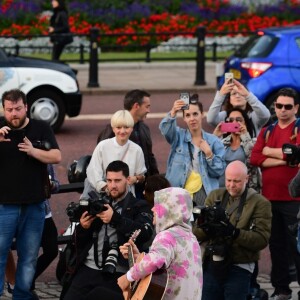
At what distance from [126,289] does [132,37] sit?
2124cm

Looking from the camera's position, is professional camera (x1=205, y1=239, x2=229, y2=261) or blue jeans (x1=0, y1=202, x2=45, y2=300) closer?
professional camera (x1=205, y1=239, x2=229, y2=261)

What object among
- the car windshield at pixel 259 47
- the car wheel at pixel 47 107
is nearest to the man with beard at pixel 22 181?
the car wheel at pixel 47 107

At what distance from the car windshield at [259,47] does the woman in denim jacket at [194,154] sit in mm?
9497

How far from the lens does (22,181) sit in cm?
959

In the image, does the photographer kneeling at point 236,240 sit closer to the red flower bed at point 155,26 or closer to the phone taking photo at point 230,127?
the phone taking photo at point 230,127

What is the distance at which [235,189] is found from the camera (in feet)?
31.3

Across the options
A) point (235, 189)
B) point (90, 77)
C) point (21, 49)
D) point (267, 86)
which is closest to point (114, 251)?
point (235, 189)

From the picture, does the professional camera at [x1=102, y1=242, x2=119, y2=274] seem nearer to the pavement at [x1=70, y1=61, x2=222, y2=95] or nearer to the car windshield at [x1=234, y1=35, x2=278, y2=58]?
the car windshield at [x1=234, y1=35, x2=278, y2=58]

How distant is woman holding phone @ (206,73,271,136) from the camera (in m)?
11.2

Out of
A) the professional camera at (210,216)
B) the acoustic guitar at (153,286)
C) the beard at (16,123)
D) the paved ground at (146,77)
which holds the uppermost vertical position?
the beard at (16,123)

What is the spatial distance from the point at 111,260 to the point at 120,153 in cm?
154

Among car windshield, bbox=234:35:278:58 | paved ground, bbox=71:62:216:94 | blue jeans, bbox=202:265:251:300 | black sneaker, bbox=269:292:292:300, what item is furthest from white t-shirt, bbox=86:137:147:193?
paved ground, bbox=71:62:216:94

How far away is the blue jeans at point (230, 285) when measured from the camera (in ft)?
31.1

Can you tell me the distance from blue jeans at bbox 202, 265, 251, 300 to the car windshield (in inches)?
422
